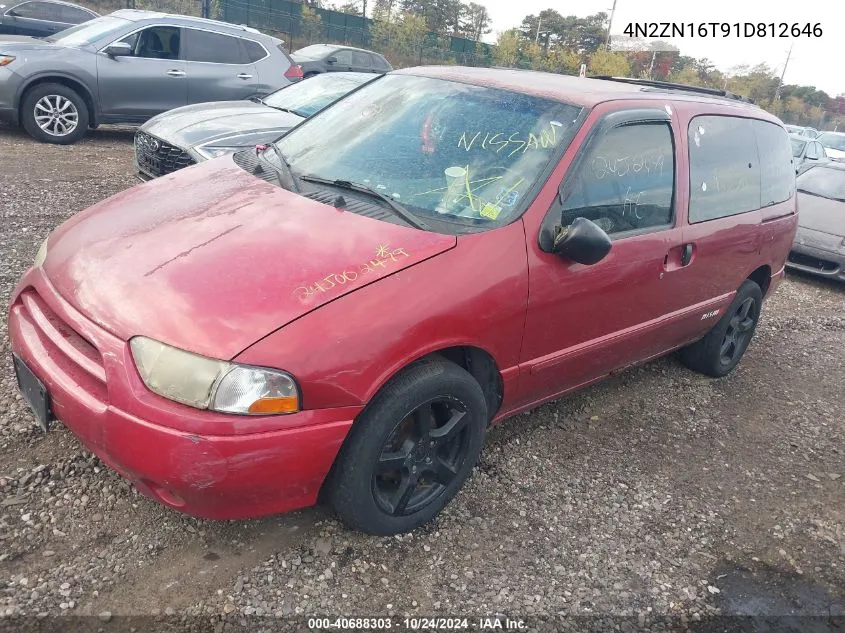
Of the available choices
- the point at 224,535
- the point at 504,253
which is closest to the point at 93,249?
the point at 224,535

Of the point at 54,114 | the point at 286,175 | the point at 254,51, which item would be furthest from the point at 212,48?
the point at 286,175

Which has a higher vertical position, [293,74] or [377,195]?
[293,74]

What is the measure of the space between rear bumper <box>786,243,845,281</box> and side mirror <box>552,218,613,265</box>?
19.8 ft

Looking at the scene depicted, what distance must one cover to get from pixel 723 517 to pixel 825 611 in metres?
0.57

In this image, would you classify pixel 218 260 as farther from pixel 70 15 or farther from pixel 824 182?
pixel 70 15

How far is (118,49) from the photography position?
8.26 m

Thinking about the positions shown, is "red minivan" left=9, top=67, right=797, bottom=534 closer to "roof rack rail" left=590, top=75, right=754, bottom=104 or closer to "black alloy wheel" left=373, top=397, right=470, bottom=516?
"black alloy wheel" left=373, top=397, right=470, bottom=516

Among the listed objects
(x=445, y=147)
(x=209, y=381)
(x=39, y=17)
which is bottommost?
(x=209, y=381)

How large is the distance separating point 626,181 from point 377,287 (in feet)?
4.90

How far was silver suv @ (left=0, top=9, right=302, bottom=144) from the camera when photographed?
782cm

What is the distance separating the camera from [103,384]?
7.02ft

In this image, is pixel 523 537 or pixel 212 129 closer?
pixel 523 537

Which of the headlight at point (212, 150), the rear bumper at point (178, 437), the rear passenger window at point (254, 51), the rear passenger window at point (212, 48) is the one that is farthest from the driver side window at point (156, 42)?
the rear bumper at point (178, 437)

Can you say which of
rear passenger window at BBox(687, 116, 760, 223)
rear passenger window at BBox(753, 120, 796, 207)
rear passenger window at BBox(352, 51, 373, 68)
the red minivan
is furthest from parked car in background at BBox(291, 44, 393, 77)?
the red minivan
